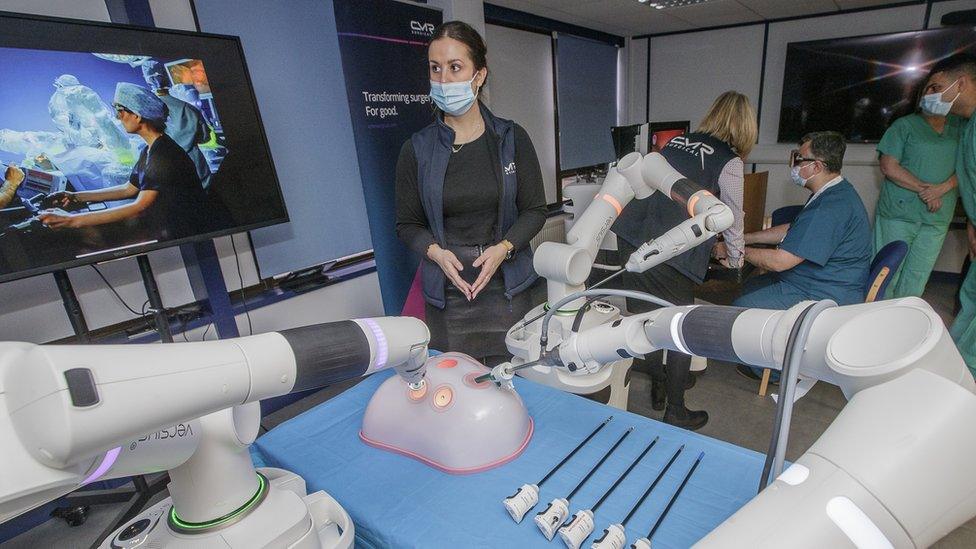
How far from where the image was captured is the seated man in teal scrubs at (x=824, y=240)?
6.59 feet

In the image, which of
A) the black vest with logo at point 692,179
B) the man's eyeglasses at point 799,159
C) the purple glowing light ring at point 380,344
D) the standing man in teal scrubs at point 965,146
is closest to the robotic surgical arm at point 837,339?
the purple glowing light ring at point 380,344

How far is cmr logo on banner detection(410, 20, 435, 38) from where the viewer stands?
2.35m

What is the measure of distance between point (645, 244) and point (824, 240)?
128 centimetres

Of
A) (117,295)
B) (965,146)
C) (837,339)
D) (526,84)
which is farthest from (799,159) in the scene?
(117,295)

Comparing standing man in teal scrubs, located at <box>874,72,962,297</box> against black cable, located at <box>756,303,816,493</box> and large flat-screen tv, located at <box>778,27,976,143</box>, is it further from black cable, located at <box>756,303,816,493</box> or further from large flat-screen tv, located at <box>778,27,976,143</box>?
black cable, located at <box>756,303,816,493</box>

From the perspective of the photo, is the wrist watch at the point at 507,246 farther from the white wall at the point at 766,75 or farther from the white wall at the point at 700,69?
the white wall at the point at 700,69

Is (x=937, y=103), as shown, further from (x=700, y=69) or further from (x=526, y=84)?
(x=526, y=84)

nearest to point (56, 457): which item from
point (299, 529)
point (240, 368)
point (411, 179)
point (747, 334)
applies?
point (240, 368)

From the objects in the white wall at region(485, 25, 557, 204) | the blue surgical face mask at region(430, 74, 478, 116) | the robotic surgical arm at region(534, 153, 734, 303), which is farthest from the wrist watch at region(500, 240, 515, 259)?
the white wall at region(485, 25, 557, 204)

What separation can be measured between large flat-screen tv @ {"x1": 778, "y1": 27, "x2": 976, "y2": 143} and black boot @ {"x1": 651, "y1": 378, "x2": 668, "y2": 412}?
3.42 meters

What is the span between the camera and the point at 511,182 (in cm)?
153

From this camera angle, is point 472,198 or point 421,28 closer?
point 472,198

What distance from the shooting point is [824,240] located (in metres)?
2.01

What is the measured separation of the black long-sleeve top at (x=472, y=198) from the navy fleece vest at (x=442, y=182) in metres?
0.02
